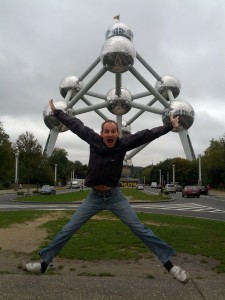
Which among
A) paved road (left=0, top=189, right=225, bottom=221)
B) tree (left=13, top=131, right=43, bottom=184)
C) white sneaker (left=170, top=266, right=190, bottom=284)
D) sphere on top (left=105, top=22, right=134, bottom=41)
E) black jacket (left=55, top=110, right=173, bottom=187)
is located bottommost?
paved road (left=0, top=189, right=225, bottom=221)

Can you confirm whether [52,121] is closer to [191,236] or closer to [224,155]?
[191,236]

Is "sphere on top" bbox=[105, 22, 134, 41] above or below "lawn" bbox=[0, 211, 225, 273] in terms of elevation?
above

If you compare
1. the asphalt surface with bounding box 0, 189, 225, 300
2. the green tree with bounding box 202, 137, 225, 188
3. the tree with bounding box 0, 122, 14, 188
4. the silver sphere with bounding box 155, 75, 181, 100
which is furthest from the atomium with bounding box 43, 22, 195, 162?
the green tree with bounding box 202, 137, 225, 188

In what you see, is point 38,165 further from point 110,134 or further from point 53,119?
point 110,134

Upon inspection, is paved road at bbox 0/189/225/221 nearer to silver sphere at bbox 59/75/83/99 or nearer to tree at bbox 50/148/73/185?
silver sphere at bbox 59/75/83/99

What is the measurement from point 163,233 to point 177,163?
109793 mm

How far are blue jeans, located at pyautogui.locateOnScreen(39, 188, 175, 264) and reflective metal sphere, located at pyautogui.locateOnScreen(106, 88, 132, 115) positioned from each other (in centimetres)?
1571

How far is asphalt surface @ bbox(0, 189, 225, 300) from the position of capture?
15.0 feet

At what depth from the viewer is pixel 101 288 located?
4.88 metres

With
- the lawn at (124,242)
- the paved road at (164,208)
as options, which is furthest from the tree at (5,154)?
the lawn at (124,242)

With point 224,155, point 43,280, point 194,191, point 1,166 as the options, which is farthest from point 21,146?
point 43,280

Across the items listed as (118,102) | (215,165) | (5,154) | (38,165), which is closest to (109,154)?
(118,102)

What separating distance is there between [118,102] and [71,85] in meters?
3.08

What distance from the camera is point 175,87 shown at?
21672mm
